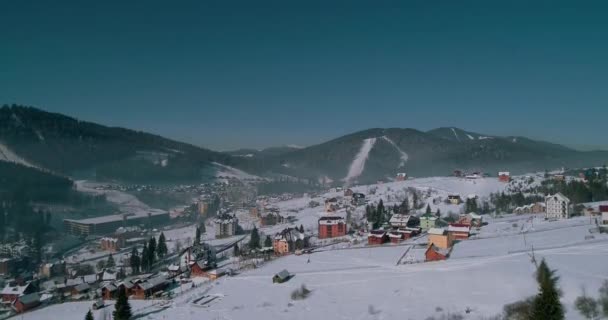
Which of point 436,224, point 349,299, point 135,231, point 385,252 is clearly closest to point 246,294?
point 349,299

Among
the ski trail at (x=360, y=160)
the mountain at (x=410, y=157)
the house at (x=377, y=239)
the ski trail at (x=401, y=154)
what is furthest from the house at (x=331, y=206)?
the ski trail at (x=401, y=154)

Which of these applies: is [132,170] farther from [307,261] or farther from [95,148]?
[307,261]

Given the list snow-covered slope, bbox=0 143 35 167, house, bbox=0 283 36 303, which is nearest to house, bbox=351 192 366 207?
house, bbox=0 283 36 303

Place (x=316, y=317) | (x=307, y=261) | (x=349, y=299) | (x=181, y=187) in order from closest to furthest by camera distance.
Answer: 1. (x=316, y=317)
2. (x=349, y=299)
3. (x=307, y=261)
4. (x=181, y=187)

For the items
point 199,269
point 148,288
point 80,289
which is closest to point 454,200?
point 199,269

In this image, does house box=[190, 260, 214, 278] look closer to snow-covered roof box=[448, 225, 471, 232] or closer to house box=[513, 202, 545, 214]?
snow-covered roof box=[448, 225, 471, 232]
